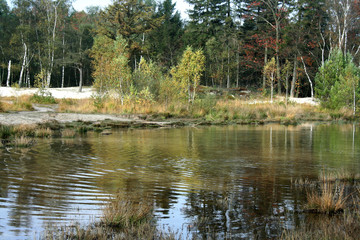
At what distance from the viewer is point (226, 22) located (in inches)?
2202

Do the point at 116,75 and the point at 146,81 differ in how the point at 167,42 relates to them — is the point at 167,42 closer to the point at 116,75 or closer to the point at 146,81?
the point at 146,81

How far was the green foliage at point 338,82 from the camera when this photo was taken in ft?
107

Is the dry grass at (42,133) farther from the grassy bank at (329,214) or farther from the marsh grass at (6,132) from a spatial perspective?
the grassy bank at (329,214)

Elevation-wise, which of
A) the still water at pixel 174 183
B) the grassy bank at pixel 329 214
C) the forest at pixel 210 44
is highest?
the forest at pixel 210 44

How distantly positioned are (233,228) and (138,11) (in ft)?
155

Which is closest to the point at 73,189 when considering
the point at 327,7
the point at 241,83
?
the point at 327,7

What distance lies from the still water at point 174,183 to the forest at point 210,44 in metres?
19.3

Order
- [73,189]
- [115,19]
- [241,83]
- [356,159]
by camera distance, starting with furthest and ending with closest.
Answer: [241,83] → [115,19] → [356,159] → [73,189]

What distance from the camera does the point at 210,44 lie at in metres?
52.9

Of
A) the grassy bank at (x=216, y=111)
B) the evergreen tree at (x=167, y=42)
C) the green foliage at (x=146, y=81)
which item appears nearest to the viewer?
the grassy bank at (x=216, y=111)

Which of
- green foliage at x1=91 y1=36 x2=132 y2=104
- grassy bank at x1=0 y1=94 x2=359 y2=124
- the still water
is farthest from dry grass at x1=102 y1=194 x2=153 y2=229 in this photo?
green foliage at x1=91 y1=36 x2=132 y2=104

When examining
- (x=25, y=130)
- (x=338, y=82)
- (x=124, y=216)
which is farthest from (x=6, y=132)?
(x=338, y=82)

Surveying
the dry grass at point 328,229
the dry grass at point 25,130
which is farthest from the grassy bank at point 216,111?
the dry grass at point 328,229

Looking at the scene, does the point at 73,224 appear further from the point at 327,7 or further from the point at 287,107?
the point at 327,7
